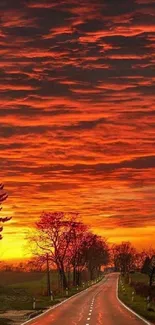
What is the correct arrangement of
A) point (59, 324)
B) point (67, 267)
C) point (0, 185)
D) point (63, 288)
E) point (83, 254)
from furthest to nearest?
point (83, 254) < point (67, 267) < point (63, 288) < point (0, 185) < point (59, 324)

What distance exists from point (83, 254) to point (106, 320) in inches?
4103

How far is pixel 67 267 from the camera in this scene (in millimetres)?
133125

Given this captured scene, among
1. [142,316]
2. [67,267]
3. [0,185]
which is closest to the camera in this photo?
[142,316]

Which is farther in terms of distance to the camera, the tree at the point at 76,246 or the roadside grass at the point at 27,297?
the tree at the point at 76,246

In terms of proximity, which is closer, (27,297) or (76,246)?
(27,297)

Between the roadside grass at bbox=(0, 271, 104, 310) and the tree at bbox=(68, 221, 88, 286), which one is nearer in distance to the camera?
the roadside grass at bbox=(0, 271, 104, 310)

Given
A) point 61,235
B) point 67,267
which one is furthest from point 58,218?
point 67,267

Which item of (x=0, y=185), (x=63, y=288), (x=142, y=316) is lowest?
(x=63, y=288)

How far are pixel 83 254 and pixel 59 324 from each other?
107 metres

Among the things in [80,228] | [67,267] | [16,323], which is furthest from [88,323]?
[67,267]

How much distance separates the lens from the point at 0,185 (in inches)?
1955

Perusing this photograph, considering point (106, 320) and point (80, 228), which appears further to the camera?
point (80, 228)

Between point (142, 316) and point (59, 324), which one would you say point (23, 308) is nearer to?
point (142, 316)

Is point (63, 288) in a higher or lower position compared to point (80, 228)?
lower
